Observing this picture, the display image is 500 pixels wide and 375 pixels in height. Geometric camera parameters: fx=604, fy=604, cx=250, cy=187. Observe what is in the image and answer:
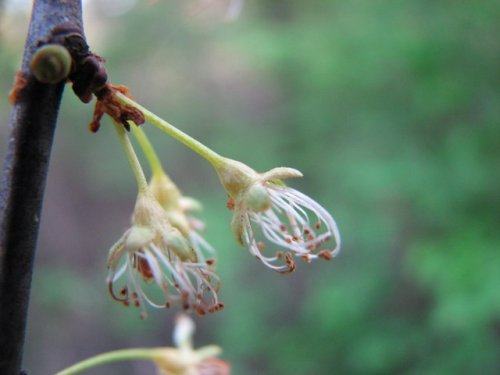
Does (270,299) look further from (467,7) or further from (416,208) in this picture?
(467,7)

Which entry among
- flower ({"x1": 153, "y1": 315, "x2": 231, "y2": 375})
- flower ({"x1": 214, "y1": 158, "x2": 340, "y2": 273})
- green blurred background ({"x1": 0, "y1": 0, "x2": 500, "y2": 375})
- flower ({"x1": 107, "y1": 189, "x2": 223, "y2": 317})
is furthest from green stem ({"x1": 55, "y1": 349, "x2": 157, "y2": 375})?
green blurred background ({"x1": 0, "y1": 0, "x2": 500, "y2": 375})

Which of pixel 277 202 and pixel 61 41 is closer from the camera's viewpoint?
pixel 61 41

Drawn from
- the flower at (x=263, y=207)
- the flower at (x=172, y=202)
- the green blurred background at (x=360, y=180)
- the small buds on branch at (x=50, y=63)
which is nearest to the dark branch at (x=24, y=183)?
the small buds on branch at (x=50, y=63)

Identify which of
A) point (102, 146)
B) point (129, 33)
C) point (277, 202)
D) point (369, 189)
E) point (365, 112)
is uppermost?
point (129, 33)

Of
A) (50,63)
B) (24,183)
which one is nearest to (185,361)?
(24,183)

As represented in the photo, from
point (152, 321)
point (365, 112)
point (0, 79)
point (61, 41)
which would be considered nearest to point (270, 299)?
point (152, 321)

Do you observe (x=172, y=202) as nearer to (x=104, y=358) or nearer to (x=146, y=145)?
(x=146, y=145)

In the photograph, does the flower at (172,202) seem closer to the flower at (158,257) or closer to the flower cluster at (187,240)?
the flower cluster at (187,240)
